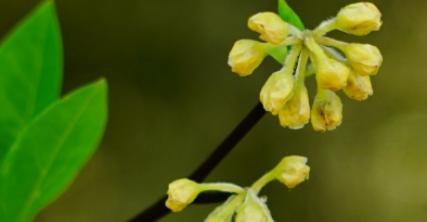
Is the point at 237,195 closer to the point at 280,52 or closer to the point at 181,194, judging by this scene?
the point at 181,194

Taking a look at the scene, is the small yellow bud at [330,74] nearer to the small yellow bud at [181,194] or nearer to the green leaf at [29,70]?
the small yellow bud at [181,194]

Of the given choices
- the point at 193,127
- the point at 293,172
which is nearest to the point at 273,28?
the point at 293,172

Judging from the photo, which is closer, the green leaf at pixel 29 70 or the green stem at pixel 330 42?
the green stem at pixel 330 42

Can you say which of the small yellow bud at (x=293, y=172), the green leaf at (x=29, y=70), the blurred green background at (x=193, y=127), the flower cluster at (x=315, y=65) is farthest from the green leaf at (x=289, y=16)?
the blurred green background at (x=193, y=127)

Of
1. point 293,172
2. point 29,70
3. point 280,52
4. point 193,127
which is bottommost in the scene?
point 193,127

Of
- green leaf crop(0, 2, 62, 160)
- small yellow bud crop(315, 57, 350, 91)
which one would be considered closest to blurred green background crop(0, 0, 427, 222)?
green leaf crop(0, 2, 62, 160)

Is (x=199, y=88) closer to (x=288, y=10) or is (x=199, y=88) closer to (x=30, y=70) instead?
(x=30, y=70)

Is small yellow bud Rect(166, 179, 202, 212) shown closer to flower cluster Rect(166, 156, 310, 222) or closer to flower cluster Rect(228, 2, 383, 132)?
flower cluster Rect(166, 156, 310, 222)
